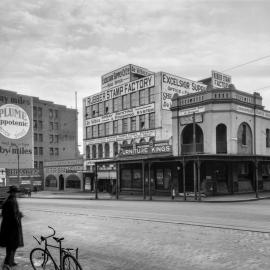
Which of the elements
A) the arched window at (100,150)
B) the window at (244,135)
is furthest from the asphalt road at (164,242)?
the arched window at (100,150)

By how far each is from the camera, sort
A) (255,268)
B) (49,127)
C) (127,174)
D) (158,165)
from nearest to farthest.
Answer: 1. (255,268)
2. (158,165)
3. (127,174)
4. (49,127)

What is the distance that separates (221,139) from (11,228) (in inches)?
1142

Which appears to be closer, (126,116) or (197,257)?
(197,257)

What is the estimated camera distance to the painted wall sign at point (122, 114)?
45.9 m

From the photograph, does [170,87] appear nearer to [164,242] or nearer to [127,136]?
[127,136]

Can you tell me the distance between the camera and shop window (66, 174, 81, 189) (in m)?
56.9

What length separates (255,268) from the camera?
791 cm

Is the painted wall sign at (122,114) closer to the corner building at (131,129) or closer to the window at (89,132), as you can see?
the corner building at (131,129)

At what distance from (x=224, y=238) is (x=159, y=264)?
3504 millimetres

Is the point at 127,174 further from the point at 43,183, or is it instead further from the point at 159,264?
the point at 159,264

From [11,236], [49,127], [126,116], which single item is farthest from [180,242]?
[49,127]

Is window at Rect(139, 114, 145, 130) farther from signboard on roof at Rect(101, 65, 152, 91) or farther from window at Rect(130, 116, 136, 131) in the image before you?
signboard on roof at Rect(101, 65, 152, 91)

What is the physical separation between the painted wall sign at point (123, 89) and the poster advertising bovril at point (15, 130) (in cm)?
2330

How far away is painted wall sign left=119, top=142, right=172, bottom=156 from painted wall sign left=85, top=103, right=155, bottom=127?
5.49 m
